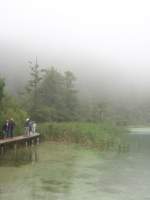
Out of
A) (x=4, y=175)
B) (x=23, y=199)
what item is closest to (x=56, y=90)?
(x=4, y=175)

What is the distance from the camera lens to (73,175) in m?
25.0

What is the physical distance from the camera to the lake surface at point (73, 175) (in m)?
20.0

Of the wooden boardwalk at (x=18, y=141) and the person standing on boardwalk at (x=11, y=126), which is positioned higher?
the person standing on boardwalk at (x=11, y=126)

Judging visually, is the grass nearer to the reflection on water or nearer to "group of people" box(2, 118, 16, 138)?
"group of people" box(2, 118, 16, 138)

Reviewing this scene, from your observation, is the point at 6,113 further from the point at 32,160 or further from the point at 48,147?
the point at 32,160

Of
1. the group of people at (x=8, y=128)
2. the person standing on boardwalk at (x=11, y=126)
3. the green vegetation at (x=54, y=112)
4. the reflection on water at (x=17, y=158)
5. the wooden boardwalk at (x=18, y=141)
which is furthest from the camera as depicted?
the green vegetation at (x=54, y=112)

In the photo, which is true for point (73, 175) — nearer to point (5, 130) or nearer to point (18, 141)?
point (5, 130)

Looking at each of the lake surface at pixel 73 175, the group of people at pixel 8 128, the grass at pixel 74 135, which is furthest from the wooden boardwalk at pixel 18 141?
the grass at pixel 74 135

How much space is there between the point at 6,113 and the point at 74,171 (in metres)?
17.6

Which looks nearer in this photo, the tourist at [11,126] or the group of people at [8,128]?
the group of people at [8,128]

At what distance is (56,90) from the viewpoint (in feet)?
237

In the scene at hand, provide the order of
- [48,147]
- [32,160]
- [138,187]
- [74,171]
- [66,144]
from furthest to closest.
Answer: [66,144], [48,147], [32,160], [74,171], [138,187]

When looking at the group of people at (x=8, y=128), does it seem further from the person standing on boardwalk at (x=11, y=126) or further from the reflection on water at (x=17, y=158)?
the reflection on water at (x=17, y=158)

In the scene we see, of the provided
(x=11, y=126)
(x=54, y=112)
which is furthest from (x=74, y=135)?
(x=54, y=112)
